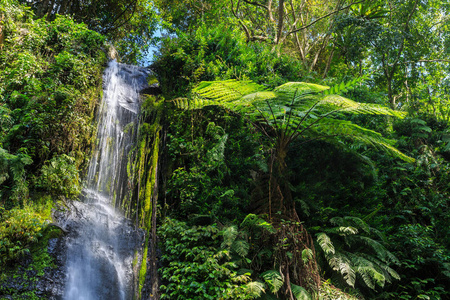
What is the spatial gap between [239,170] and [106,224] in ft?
8.29

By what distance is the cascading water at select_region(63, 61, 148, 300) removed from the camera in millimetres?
3990

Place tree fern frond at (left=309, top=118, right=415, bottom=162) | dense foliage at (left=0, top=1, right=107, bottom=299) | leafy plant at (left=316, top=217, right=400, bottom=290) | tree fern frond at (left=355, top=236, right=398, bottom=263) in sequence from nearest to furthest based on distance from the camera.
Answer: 1. dense foliage at (left=0, top=1, right=107, bottom=299)
2. leafy plant at (left=316, top=217, right=400, bottom=290)
3. tree fern frond at (left=355, top=236, right=398, bottom=263)
4. tree fern frond at (left=309, top=118, right=415, bottom=162)

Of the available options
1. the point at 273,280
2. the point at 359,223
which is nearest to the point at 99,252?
the point at 273,280

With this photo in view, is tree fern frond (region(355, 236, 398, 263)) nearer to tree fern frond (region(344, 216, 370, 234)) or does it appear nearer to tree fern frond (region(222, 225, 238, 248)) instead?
tree fern frond (region(344, 216, 370, 234))

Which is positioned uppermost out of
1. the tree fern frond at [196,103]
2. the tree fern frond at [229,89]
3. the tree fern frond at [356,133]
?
the tree fern frond at [229,89]

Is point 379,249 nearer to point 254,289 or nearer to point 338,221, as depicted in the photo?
point 338,221

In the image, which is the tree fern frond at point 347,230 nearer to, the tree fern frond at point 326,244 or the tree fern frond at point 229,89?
the tree fern frond at point 326,244

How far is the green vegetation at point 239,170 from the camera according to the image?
416 cm

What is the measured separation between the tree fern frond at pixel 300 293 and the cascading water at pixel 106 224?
7.12 feet

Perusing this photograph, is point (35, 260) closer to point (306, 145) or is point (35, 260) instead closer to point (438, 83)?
point (306, 145)

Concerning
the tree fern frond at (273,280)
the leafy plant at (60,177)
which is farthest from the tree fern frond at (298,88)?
the leafy plant at (60,177)

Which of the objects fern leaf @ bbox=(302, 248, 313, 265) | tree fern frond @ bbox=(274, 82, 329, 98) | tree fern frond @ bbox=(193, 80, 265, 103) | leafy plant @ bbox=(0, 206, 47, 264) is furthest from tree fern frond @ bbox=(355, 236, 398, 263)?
leafy plant @ bbox=(0, 206, 47, 264)

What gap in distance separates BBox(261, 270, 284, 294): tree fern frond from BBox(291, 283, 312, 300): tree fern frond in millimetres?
196

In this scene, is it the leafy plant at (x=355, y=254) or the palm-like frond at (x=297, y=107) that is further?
the palm-like frond at (x=297, y=107)
